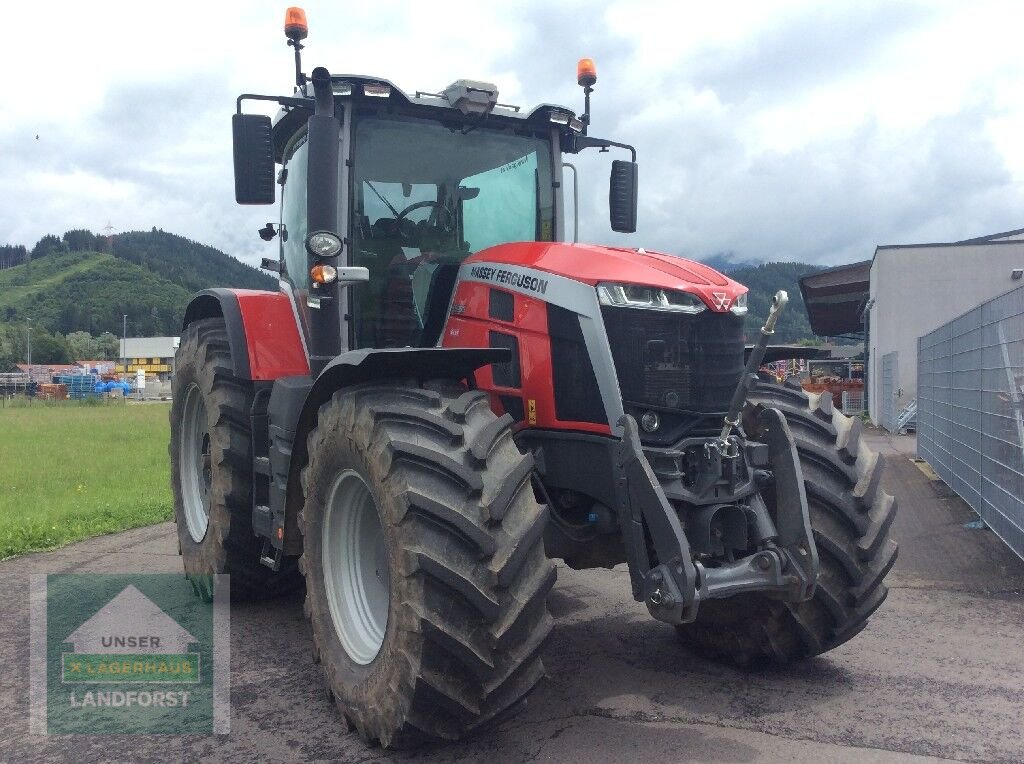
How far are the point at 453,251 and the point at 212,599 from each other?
8.71 ft

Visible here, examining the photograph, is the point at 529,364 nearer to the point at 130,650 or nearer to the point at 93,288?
the point at 130,650

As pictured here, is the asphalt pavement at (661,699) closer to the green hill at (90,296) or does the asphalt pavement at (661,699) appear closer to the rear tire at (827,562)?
the rear tire at (827,562)

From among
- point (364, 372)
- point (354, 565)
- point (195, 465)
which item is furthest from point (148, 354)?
point (364, 372)

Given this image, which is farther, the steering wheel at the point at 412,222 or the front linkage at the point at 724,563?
the steering wheel at the point at 412,222

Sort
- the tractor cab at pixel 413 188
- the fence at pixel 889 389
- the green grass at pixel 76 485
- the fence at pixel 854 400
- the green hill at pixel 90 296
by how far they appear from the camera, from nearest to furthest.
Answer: the tractor cab at pixel 413 188 < the green grass at pixel 76 485 < the fence at pixel 889 389 < the fence at pixel 854 400 < the green hill at pixel 90 296

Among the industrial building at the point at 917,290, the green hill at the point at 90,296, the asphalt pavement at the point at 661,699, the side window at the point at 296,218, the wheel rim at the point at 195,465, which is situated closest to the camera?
the asphalt pavement at the point at 661,699

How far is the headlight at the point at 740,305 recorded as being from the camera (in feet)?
12.7

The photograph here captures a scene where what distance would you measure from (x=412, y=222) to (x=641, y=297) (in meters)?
1.51

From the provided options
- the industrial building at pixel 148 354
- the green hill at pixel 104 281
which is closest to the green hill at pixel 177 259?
the green hill at pixel 104 281

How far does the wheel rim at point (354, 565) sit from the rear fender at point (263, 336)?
4.47ft

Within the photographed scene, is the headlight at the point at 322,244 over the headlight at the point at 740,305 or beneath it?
over

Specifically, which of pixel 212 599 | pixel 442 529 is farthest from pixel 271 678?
pixel 442 529

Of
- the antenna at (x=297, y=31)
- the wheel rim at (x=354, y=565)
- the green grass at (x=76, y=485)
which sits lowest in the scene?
the green grass at (x=76, y=485)

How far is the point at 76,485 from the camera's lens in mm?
11430
